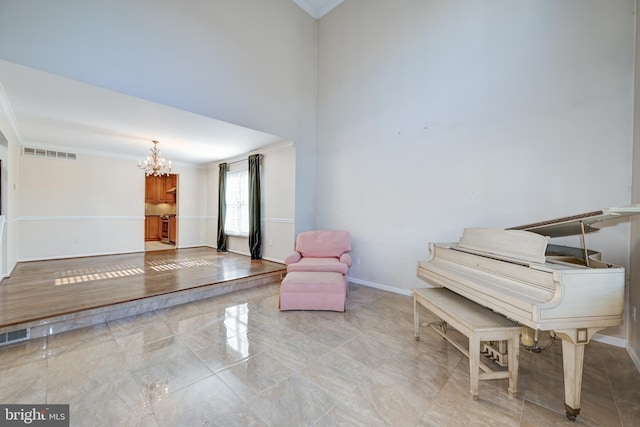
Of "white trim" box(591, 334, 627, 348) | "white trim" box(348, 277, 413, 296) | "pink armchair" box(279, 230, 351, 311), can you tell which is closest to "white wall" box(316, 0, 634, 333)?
"white trim" box(348, 277, 413, 296)

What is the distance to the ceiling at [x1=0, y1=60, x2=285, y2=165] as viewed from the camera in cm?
255

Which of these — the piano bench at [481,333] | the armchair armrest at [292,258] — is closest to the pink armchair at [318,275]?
the armchair armrest at [292,258]

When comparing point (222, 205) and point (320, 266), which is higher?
point (222, 205)

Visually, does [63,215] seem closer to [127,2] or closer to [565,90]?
[127,2]

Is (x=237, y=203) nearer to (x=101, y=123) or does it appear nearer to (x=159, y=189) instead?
(x=101, y=123)

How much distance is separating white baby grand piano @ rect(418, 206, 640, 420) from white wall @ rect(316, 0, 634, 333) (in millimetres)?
964

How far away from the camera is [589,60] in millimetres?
2336

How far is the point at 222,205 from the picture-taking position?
615 cm

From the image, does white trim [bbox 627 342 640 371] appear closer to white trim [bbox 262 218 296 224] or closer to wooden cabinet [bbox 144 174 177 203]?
white trim [bbox 262 218 296 224]

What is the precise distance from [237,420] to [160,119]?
361cm

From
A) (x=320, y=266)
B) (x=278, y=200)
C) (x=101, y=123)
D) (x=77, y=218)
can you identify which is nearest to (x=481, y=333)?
(x=320, y=266)

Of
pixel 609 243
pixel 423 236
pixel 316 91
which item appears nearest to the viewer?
pixel 609 243

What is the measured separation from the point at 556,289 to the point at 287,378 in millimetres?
1768

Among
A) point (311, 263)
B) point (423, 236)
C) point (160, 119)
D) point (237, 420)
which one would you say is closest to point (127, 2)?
point (160, 119)
